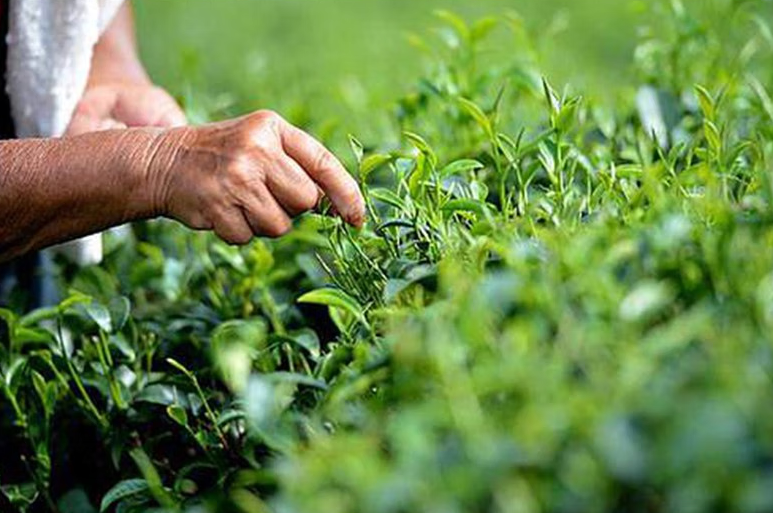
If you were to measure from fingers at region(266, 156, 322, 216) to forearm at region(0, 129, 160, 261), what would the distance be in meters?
0.16

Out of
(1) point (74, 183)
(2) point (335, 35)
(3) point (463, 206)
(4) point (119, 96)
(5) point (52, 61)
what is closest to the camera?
(3) point (463, 206)

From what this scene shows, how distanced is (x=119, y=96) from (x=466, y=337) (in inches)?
54.6

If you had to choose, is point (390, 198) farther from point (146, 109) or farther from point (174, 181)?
point (146, 109)

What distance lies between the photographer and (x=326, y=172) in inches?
69.4

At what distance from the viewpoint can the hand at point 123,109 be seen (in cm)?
239

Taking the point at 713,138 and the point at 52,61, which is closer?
the point at 713,138

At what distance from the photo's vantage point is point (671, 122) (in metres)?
2.35

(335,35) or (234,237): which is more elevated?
(234,237)

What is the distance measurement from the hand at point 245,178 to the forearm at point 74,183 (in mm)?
32

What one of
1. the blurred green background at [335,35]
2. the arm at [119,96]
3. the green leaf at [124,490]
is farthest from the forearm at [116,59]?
the blurred green background at [335,35]

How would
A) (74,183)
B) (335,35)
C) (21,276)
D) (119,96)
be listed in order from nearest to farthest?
(74,183) < (119,96) < (21,276) < (335,35)

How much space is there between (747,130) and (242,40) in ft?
9.87

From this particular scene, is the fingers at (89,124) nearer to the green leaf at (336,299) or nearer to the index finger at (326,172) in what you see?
the index finger at (326,172)

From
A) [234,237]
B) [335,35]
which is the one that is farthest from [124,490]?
[335,35]
